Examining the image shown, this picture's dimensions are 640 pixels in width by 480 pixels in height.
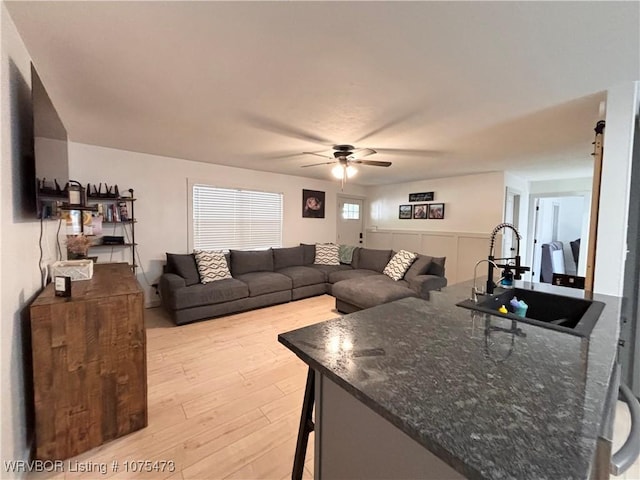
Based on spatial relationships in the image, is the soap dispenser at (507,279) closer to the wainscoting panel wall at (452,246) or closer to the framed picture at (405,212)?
the wainscoting panel wall at (452,246)

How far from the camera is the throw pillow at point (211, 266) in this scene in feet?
12.9

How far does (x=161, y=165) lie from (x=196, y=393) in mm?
3283

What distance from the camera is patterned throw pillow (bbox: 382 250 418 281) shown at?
163 inches

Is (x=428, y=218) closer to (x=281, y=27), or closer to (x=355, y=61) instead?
(x=355, y=61)

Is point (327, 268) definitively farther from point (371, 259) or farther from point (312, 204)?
point (312, 204)

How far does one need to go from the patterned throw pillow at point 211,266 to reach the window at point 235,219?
1.85 ft

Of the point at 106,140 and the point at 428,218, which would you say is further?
the point at 428,218

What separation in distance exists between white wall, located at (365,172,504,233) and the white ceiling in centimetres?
193

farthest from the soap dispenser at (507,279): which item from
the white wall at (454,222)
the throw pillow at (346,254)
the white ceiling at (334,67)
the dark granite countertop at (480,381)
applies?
the throw pillow at (346,254)

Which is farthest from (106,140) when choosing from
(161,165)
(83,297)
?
(83,297)

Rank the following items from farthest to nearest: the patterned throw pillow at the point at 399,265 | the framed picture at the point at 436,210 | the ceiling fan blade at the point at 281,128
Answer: the framed picture at the point at 436,210
the patterned throw pillow at the point at 399,265
the ceiling fan blade at the point at 281,128

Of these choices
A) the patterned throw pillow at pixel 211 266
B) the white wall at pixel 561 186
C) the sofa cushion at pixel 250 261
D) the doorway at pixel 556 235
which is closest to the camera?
the patterned throw pillow at pixel 211 266

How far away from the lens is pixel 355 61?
63.1 inches

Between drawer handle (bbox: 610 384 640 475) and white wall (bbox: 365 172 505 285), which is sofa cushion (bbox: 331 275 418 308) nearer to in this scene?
white wall (bbox: 365 172 505 285)
